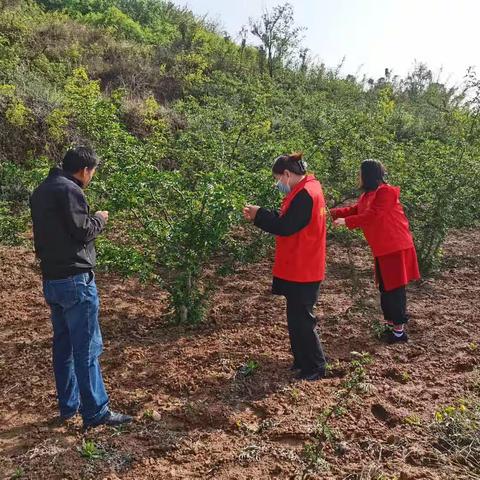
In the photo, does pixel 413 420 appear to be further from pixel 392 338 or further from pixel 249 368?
pixel 392 338

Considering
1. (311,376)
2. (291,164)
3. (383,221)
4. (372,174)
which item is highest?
(372,174)

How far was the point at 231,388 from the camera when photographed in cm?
396

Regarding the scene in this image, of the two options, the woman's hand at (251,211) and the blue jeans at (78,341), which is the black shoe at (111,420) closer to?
the blue jeans at (78,341)

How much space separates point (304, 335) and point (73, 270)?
177 centimetres

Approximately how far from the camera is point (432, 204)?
643 centimetres

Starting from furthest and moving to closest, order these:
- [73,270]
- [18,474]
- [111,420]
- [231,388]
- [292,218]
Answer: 1. [231,388]
2. [292,218]
3. [111,420]
4. [73,270]
5. [18,474]

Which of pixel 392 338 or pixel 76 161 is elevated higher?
pixel 76 161

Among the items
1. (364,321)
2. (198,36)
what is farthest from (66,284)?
(198,36)

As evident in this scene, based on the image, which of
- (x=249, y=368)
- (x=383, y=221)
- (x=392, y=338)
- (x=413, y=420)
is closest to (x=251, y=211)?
(x=249, y=368)

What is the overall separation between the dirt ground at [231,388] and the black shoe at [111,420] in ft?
0.15

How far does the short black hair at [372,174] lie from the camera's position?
4.77 m

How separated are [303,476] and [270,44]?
17649mm

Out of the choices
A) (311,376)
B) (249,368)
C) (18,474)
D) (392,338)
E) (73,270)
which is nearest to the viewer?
(18,474)

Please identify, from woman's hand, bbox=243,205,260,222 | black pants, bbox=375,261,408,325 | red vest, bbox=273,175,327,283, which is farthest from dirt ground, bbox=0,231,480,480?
woman's hand, bbox=243,205,260,222
